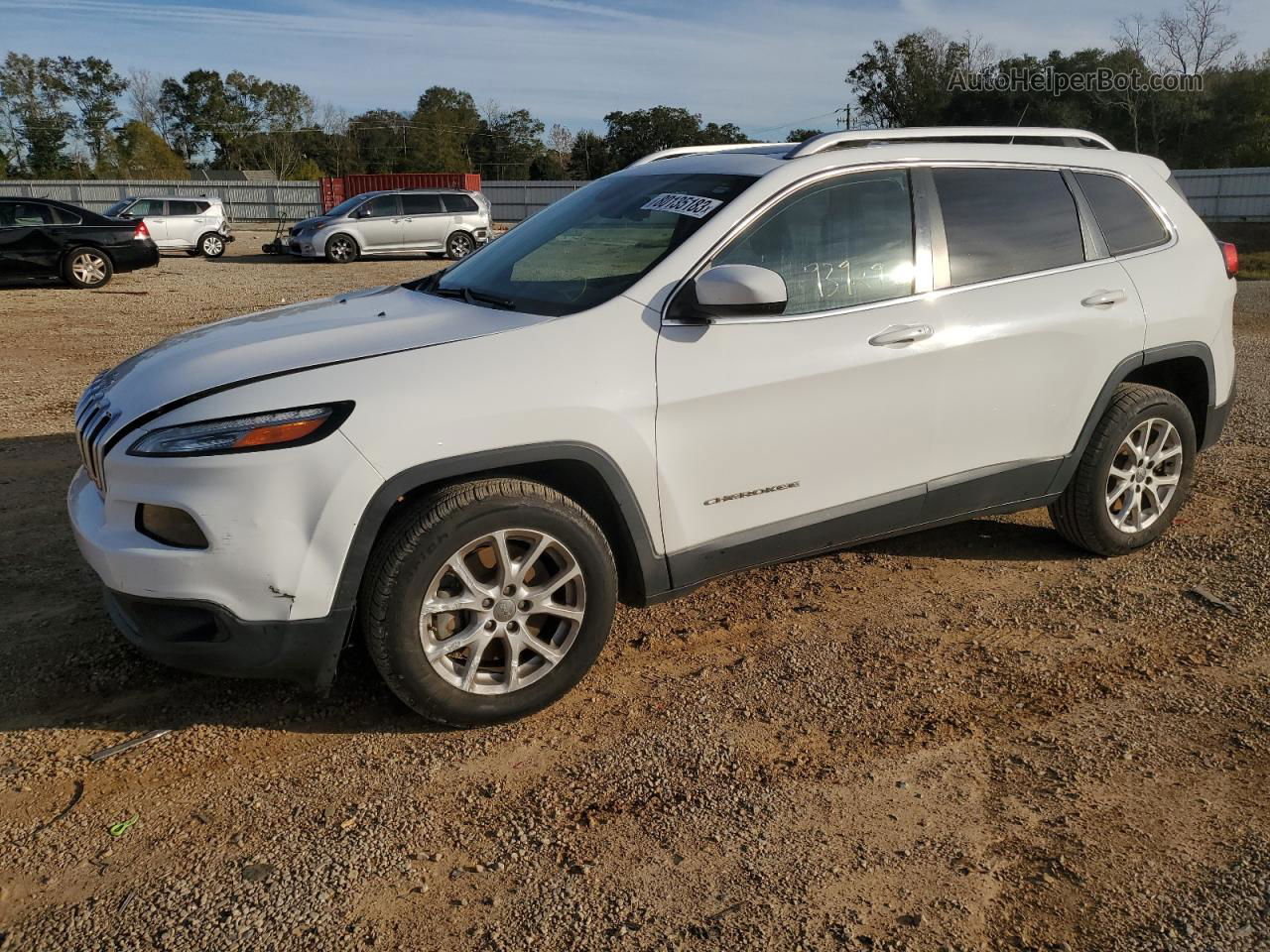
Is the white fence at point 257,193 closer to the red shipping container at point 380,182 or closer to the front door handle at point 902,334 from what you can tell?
the red shipping container at point 380,182

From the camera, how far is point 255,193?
46938 millimetres

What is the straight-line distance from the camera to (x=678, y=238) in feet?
11.4

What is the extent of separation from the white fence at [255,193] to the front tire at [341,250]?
2092 centimetres

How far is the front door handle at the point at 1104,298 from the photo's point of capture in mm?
4146

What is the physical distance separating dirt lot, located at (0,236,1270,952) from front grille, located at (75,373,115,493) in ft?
2.69

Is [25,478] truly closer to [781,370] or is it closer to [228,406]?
[228,406]

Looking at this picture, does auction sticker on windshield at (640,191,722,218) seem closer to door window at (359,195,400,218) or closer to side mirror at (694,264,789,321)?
side mirror at (694,264,789,321)

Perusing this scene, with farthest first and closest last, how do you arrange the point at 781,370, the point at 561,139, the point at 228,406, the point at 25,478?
1. the point at 561,139
2. the point at 25,478
3. the point at 781,370
4. the point at 228,406

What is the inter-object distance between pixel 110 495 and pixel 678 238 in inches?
79.7

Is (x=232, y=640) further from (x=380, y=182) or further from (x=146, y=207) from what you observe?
(x=380, y=182)

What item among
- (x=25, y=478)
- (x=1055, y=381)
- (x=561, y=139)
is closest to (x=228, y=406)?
(x=1055, y=381)

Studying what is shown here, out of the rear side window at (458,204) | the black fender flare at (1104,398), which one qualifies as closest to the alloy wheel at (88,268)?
the rear side window at (458,204)

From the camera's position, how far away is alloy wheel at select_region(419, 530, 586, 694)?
120 inches

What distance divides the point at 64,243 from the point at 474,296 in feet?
49.5
